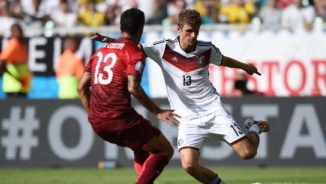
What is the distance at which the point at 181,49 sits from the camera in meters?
11.2

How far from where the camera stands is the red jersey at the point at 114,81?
9.87m

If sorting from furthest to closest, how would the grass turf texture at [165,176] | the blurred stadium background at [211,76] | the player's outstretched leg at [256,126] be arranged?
the blurred stadium background at [211,76], the grass turf texture at [165,176], the player's outstretched leg at [256,126]

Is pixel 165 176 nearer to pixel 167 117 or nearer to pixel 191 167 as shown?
pixel 191 167

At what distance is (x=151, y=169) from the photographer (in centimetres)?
991

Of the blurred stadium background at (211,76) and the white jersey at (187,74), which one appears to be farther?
the blurred stadium background at (211,76)

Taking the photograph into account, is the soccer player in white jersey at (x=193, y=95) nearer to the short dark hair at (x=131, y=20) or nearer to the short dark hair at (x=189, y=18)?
the short dark hair at (x=189, y=18)

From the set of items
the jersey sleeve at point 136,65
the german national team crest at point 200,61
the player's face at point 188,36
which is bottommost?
the german national team crest at point 200,61

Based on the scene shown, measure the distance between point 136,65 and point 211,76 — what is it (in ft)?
34.0

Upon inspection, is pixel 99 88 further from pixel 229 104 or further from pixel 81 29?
pixel 81 29

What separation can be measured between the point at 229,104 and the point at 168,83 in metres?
5.79

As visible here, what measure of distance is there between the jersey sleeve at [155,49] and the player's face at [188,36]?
267mm

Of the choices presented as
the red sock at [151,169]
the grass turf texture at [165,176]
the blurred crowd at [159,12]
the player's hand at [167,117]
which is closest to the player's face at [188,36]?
the player's hand at [167,117]

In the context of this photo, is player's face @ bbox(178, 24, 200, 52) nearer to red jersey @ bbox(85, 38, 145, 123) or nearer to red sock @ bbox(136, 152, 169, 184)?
red jersey @ bbox(85, 38, 145, 123)

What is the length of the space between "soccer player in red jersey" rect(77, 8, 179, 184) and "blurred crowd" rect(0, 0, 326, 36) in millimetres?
10494
